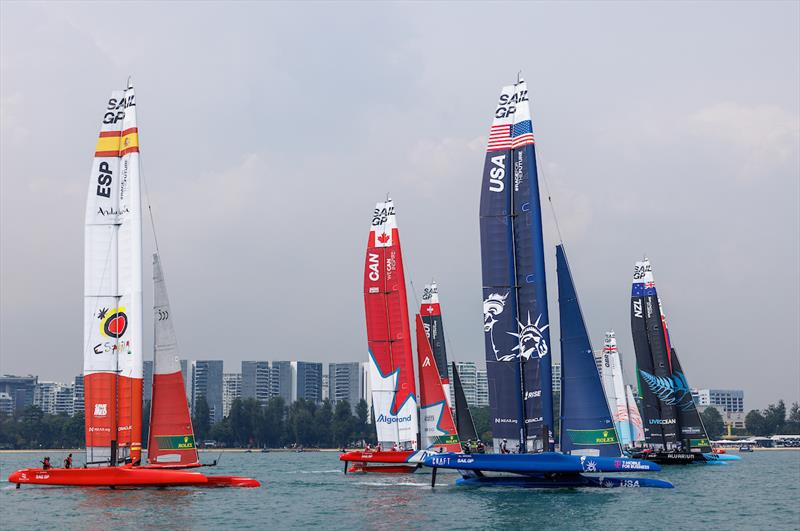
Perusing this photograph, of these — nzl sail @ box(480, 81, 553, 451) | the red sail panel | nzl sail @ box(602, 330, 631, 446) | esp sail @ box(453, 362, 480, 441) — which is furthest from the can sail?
nzl sail @ box(602, 330, 631, 446)

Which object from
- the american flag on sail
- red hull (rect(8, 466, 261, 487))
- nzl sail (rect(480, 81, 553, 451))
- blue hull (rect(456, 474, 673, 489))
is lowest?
blue hull (rect(456, 474, 673, 489))

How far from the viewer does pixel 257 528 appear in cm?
2758

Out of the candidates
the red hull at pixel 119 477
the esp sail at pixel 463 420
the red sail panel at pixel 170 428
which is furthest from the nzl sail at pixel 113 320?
the esp sail at pixel 463 420

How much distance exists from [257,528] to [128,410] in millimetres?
9959

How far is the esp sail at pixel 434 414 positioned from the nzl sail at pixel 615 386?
30.6 m

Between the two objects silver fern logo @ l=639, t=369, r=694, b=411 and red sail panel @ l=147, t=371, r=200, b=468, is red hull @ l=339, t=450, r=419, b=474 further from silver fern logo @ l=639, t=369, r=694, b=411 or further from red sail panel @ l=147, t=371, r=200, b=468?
silver fern logo @ l=639, t=369, r=694, b=411

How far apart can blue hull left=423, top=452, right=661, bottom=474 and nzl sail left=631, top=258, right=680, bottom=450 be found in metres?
32.6

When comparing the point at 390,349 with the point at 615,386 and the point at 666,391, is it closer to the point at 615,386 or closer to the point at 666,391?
the point at 666,391

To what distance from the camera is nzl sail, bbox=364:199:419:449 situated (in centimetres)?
4766

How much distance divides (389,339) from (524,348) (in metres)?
15.1

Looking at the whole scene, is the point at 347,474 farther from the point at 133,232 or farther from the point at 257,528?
the point at 257,528

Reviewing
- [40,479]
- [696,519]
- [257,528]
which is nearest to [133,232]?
[40,479]

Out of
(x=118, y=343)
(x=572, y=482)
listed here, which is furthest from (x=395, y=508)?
(x=118, y=343)

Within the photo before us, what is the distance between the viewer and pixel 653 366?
64312mm
